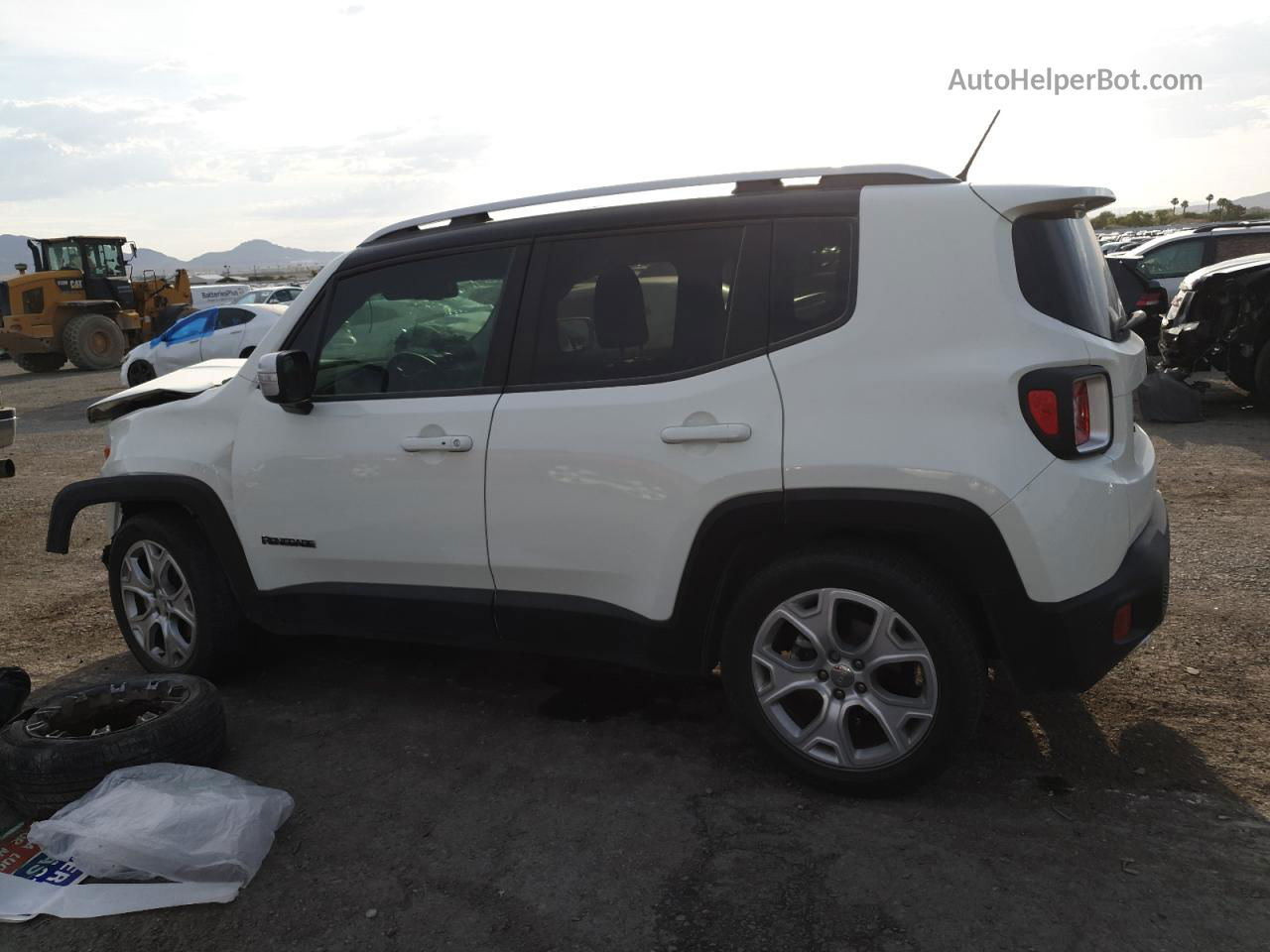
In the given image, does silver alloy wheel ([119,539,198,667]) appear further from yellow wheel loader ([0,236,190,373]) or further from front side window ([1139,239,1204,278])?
yellow wheel loader ([0,236,190,373])

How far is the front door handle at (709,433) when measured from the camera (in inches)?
128

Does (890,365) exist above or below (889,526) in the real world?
above

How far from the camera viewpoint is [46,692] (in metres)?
4.67

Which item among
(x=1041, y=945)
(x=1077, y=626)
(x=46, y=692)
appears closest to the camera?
(x=1041, y=945)

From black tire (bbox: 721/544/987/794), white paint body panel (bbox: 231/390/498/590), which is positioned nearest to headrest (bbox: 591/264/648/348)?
white paint body panel (bbox: 231/390/498/590)

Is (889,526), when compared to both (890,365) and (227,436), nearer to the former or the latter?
(890,365)

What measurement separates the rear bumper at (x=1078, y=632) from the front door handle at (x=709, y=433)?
36.6 inches

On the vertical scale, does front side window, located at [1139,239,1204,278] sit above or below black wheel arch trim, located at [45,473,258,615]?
above

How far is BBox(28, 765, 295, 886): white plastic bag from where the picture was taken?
304 cm

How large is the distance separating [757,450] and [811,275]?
0.57m

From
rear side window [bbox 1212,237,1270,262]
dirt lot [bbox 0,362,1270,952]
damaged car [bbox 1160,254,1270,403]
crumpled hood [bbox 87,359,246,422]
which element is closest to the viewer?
dirt lot [bbox 0,362,1270,952]

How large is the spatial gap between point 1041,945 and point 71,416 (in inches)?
656

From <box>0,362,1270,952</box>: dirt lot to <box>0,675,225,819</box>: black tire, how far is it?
11.2 inches

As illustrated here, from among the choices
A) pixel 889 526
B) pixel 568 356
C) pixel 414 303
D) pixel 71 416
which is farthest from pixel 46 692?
pixel 71 416
